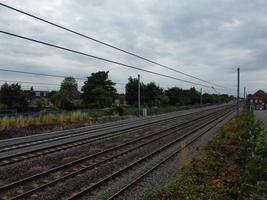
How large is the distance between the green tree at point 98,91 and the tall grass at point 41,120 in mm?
31885

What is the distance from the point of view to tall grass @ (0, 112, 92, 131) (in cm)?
3295

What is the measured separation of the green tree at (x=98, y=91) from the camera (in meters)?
80.6

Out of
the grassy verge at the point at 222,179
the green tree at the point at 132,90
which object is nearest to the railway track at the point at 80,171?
the grassy verge at the point at 222,179

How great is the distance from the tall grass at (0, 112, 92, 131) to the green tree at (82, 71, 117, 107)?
1255 inches

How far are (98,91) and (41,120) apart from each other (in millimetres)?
42477

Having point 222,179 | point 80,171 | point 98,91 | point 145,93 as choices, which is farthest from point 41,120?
point 145,93

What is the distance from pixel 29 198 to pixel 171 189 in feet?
12.4

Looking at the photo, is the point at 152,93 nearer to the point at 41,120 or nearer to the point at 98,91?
the point at 98,91

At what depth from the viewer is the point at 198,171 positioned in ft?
44.9

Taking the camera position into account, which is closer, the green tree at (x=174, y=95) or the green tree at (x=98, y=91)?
the green tree at (x=98, y=91)

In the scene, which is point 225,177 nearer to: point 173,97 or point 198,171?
point 198,171

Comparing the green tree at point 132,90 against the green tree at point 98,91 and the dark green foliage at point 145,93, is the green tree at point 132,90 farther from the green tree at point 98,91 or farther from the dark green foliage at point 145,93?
the green tree at point 98,91

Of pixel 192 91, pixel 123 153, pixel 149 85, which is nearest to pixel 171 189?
pixel 123 153

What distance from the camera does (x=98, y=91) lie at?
3172 inches
